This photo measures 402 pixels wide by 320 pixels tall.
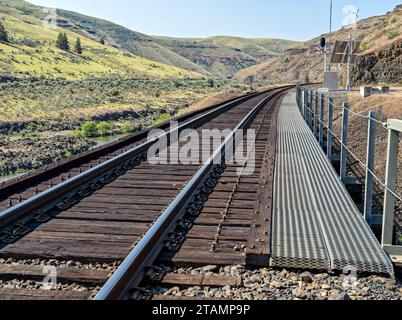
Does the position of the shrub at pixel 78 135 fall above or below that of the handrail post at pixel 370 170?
below

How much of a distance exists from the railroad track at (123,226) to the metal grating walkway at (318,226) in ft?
0.74

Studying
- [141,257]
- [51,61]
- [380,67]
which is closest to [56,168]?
[141,257]

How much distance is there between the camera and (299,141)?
12148mm

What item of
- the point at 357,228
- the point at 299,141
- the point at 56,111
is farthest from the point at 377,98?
the point at 56,111

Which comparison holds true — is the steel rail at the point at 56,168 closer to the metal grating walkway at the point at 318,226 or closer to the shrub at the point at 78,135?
the metal grating walkway at the point at 318,226

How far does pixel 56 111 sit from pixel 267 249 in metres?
31.9

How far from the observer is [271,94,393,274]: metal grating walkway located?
4.40 m

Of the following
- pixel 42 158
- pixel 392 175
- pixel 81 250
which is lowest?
pixel 42 158

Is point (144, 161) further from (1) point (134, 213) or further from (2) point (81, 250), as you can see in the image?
(2) point (81, 250)

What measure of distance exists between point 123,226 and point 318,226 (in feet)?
7.21

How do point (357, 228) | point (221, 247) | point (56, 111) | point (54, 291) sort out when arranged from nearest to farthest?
point (54, 291)
point (221, 247)
point (357, 228)
point (56, 111)

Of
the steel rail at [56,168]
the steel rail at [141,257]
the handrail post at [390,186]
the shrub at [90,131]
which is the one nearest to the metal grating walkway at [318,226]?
the handrail post at [390,186]

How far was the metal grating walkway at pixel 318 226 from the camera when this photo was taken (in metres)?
4.40

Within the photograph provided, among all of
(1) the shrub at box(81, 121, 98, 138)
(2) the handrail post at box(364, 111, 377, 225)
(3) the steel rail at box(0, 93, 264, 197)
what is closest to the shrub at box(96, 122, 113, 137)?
(1) the shrub at box(81, 121, 98, 138)
